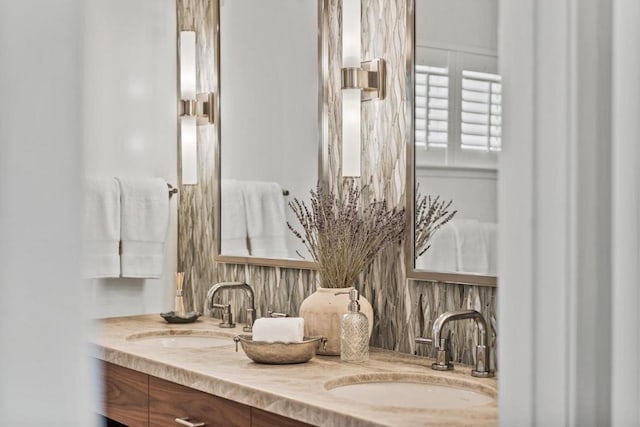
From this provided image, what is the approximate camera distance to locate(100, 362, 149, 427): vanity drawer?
78.6 inches

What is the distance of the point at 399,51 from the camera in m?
2.02

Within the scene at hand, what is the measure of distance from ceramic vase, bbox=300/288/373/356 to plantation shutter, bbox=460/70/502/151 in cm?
49

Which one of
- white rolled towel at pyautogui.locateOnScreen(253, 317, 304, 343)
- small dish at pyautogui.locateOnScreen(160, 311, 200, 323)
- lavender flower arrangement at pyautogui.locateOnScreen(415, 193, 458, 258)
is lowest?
small dish at pyautogui.locateOnScreen(160, 311, 200, 323)

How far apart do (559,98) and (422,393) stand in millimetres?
1041

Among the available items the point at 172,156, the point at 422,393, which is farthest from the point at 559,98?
the point at 172,156

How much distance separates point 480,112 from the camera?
1.82 m

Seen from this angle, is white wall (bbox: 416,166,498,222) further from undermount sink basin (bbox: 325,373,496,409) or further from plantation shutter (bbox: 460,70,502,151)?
undermount sink basin (bbox: 325,373,496,409)

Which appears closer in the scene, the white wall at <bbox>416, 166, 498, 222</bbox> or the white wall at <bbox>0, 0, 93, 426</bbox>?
the white wall at <bbox>0, 0, 93, 426</bbox>

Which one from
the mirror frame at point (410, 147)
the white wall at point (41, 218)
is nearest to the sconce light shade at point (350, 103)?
the mirror frame at point (410, 147)

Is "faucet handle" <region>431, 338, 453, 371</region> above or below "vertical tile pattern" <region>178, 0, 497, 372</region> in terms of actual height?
below

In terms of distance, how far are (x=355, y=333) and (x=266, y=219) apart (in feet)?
2.55


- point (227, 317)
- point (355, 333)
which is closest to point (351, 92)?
point (355, 333)

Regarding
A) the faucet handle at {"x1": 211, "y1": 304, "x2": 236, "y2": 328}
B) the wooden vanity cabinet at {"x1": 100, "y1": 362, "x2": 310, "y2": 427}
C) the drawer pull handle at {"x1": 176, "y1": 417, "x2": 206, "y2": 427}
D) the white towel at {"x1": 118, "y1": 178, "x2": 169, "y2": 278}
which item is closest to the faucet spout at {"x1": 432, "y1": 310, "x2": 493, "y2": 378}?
the wooden vanity cabinet at {"x1": 100, "y1": 362, "x2": 310, "y2": 427}

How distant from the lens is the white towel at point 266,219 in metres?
2.46
